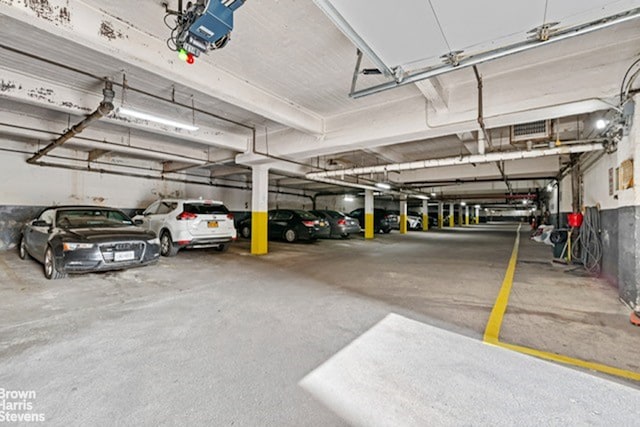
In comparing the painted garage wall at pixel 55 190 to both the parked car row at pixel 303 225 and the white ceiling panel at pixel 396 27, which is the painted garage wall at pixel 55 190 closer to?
the parked car row at pixel 303 225

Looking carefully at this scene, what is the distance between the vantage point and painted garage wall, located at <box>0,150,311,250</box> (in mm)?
7695

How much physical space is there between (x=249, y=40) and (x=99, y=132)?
5853 mm

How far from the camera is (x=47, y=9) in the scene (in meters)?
2.51

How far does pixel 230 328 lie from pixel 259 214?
560 cm

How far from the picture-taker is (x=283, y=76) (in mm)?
3992

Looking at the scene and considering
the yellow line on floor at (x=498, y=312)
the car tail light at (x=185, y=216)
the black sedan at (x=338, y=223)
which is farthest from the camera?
the black sedan at (x=338, y=223)

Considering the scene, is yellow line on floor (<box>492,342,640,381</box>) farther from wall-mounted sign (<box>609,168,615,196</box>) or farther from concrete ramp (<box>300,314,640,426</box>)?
wall-mounted sign (<box>609,168,615,196</box>)

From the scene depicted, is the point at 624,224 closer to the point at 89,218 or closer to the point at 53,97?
the point at 53,97

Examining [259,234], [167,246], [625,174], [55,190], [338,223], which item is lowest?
[167,246]

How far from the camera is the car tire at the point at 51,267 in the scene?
446 centimetres

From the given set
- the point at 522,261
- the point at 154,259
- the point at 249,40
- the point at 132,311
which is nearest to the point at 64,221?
the point at 154,259

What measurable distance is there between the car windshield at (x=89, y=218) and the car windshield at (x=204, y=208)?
1.23m

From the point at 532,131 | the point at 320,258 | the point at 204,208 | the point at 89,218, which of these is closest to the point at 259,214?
the point at 204,208

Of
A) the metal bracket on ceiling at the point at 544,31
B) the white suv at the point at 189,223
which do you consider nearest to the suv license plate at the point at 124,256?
the white suv at the point at 189,223
